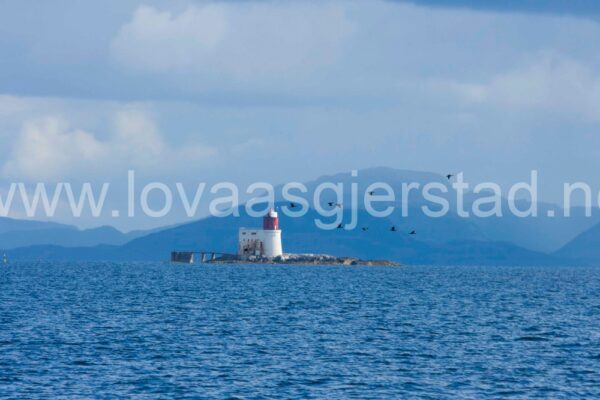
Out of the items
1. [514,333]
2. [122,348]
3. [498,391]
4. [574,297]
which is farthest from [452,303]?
[498,391]

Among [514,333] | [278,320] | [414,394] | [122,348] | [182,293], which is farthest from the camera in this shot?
[182,293]

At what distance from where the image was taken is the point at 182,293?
11756cm

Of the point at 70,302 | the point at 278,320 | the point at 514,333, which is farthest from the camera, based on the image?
the point at 70,302

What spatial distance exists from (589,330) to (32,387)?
41.9 meters

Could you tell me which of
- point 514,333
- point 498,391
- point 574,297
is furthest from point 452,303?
point 498,391

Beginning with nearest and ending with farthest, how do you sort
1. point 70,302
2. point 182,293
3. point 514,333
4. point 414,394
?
point 414,394, point 514,333, point 70,302, point 182,293

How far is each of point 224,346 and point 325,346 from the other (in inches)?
227

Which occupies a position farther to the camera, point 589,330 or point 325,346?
point 589,330

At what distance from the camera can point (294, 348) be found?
63062 mm

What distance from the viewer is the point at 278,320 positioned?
80.9 metres

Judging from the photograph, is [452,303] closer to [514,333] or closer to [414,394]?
[514,333]

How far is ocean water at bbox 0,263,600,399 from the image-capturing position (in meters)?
49.9

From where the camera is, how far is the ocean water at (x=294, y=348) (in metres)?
49.9

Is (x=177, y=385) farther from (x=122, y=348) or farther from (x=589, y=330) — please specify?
(x=589, y=330)
